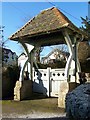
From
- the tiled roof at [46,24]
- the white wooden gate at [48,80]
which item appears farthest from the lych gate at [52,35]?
the white wooden gate at [48,80]

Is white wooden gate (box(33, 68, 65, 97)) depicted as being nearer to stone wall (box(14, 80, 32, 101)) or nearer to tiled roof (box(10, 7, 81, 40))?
stone wall (box(14, 80, 32, 101))

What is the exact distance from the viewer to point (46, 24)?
10.3 meters

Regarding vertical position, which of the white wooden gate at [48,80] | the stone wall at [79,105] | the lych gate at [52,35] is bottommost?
the stone wall at [79,105]

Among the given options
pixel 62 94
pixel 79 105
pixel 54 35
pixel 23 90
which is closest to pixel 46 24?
pixel 54 35

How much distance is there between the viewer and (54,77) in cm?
1117

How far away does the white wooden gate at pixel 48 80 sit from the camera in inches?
433

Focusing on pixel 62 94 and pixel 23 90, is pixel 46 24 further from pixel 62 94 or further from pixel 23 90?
pixel 23 90

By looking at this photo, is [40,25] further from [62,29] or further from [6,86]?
[6,86]

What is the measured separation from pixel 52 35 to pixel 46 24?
112cm

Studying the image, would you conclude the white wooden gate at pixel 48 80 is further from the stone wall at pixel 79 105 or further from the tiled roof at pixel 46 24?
the stone wall at pixel 79 105

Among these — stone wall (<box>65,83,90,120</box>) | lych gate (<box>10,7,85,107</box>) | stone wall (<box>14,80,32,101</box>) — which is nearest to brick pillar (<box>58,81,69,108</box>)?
lych gate (<box>10,7,85,107</box>)

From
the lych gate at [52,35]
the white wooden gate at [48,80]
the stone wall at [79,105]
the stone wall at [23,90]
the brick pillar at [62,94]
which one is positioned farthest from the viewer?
the white wooden gate at [48,80]

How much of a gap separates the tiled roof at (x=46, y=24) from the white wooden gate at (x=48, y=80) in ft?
7.40

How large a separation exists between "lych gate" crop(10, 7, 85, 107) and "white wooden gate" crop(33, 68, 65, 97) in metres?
0.39
